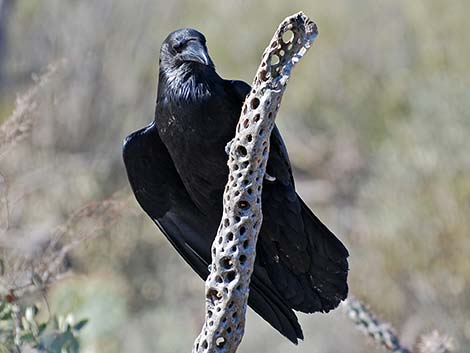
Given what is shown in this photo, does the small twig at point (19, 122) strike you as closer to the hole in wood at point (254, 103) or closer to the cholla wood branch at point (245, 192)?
the cholla wood branch at point (245, 192)

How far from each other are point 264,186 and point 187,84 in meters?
0.59

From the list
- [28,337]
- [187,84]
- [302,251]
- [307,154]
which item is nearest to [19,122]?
[187,84]

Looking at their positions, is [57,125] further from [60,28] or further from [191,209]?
[191,209]

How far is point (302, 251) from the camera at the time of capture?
18.5 ft

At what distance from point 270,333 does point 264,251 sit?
8265 mm

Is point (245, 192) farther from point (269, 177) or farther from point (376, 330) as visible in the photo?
point (376, 330)

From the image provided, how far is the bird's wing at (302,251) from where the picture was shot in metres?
5.59

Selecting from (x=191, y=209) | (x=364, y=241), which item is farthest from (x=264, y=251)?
(x=364, y=241)

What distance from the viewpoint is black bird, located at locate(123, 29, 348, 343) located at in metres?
5.54

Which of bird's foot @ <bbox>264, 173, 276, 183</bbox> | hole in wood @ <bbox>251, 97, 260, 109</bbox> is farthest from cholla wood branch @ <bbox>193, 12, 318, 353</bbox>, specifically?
bird's foot @ <bbox>264, 173, 276, 183</bbox>

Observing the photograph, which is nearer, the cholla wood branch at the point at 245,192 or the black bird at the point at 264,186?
the cholla wood branch at the point at 245,192

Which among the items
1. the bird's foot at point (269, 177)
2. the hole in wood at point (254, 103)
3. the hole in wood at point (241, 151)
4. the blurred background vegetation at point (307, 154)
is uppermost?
the blurred background vegetation at point (307, 154)

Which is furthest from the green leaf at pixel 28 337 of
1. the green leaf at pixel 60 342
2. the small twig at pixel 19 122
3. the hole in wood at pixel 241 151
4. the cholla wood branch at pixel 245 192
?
the hole in wood at pixel 241 151

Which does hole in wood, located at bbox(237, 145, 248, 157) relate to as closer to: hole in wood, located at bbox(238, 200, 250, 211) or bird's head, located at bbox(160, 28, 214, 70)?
hole in wood, located at bbox(238, 200, 250, 211)
